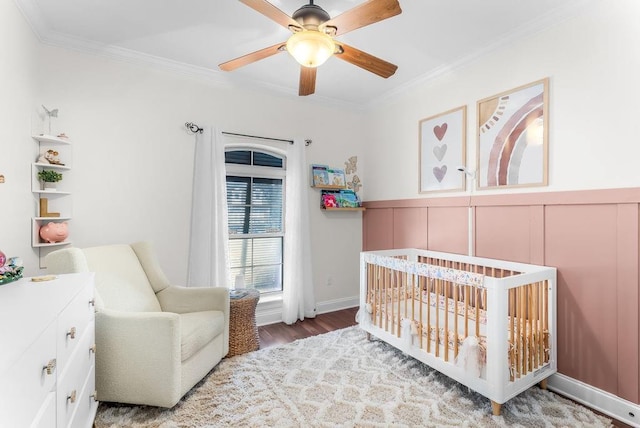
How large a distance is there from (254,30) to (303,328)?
8.60ft

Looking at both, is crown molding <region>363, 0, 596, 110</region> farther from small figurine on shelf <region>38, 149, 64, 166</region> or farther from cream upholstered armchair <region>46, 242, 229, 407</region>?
small figurine on shelf <region>38, 149, 64, 166</region>

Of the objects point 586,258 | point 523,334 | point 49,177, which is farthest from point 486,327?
point 49,177

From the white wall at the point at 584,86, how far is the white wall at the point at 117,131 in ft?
6.73

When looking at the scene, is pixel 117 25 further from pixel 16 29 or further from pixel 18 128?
pixel 18 128

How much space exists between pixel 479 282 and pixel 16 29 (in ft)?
10.3

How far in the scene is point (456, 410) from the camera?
71.2 inches

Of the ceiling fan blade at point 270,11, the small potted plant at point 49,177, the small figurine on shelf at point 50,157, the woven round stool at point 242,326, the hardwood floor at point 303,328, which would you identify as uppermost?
the ceiling fan blade at point 270,11

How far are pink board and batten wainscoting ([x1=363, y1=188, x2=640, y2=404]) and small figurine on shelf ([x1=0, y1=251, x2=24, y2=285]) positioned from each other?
2.89m

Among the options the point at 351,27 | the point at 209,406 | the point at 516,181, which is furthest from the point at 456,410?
the point at 351,27

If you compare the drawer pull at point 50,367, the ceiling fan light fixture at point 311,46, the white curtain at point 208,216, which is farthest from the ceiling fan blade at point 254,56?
the drawer pull at point 50,367

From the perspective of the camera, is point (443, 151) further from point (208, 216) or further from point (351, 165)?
point (208, 216)

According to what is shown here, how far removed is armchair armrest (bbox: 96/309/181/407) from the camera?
173 cm

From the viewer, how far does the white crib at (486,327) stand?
174cm

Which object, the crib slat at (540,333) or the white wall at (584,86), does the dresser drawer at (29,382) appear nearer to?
the crib slat at (540,333)
